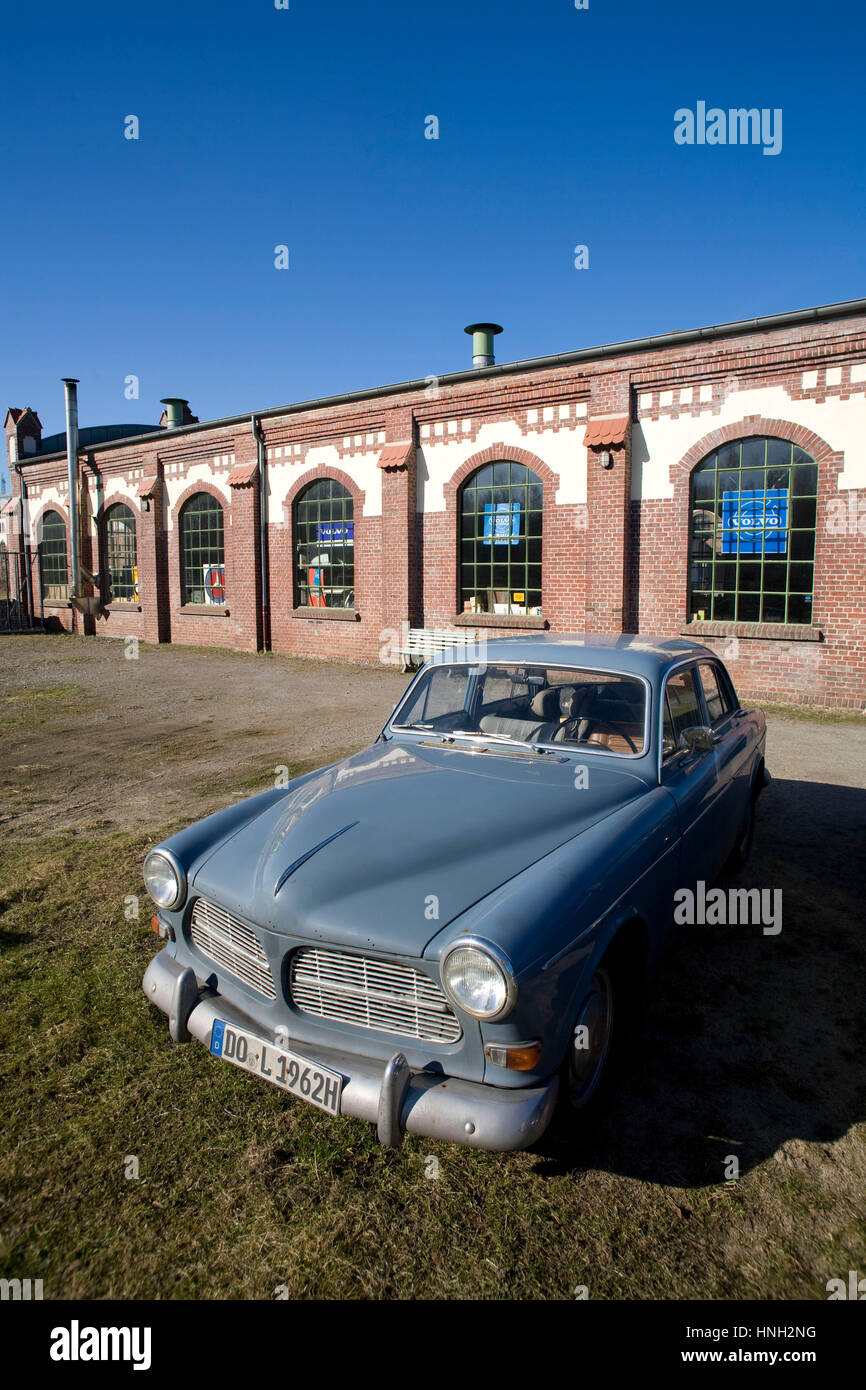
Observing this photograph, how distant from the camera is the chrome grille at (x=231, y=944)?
9.28 ft

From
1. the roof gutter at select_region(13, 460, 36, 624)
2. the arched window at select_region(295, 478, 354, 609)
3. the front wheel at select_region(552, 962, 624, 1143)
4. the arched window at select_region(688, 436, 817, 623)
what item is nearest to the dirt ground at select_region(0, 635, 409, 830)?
the arched window at select_region(295, 478, 354, 609)

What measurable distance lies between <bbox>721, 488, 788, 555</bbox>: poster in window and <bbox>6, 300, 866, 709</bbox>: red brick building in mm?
22

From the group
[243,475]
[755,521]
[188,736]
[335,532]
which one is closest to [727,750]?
[188,736]

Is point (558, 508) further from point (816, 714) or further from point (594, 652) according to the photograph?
point (594, 652)

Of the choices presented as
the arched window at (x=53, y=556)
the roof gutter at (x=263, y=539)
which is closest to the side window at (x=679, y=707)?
the roof gutter at (x=263, y=539)

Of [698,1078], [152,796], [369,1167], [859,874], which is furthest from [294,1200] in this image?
[152,796]

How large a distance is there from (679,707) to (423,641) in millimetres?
11306

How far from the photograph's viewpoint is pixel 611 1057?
2.98 m

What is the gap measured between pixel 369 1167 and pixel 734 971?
7.11 ft

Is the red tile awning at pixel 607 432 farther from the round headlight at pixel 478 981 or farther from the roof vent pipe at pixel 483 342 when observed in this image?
the round headlight at pixel 478 981

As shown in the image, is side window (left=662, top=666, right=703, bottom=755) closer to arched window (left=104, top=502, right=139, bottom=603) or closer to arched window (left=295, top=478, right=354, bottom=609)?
arched window (left=295, top=478, right=354, bottom=609)

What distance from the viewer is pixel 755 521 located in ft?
38.7

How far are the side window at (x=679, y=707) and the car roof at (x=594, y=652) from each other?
10 cm
